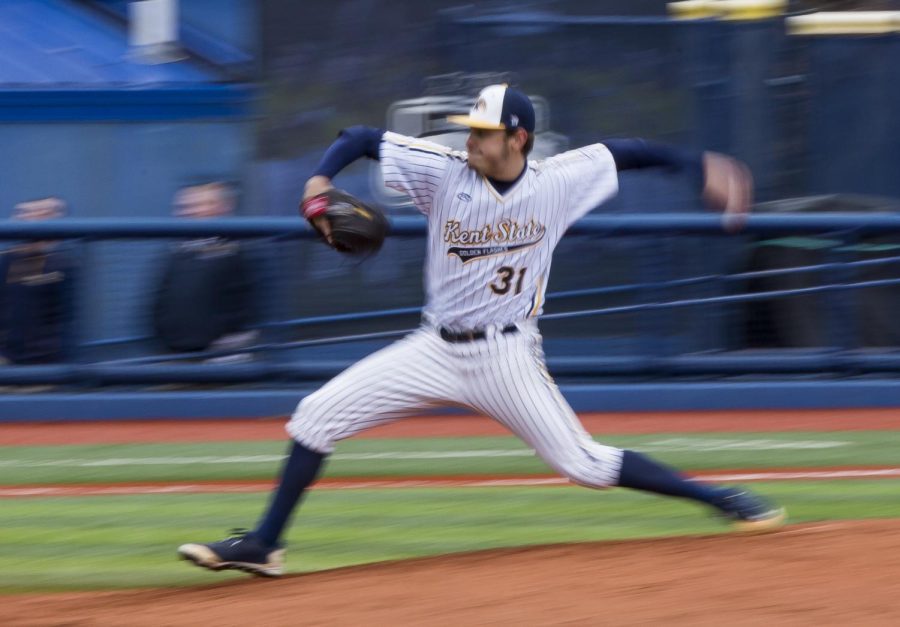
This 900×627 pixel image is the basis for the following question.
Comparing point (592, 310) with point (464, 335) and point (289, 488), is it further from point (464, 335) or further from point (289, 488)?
point (289, 488)

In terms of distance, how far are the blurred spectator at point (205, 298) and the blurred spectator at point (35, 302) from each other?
667 mm

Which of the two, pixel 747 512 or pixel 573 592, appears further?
pixel 747 512

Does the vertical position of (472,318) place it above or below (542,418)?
above

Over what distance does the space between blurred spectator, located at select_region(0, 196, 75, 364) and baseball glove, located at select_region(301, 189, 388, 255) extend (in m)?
5.22

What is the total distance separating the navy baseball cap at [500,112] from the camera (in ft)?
15.3

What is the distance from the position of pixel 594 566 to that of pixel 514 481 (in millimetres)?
2366

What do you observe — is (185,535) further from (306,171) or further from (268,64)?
(268,64)

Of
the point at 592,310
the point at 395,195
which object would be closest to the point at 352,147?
the point at 592,310

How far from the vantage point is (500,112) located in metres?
4.68

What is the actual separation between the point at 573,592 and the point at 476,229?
126 cm

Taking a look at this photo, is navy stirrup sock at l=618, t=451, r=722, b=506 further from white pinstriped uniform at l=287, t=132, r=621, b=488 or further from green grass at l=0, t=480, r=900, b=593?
green grass at l=0, t=480, r=900, b=593

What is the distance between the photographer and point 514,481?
7.21 m

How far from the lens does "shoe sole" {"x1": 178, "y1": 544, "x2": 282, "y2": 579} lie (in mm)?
4637

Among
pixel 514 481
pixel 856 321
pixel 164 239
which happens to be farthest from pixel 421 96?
pixel 514 481
